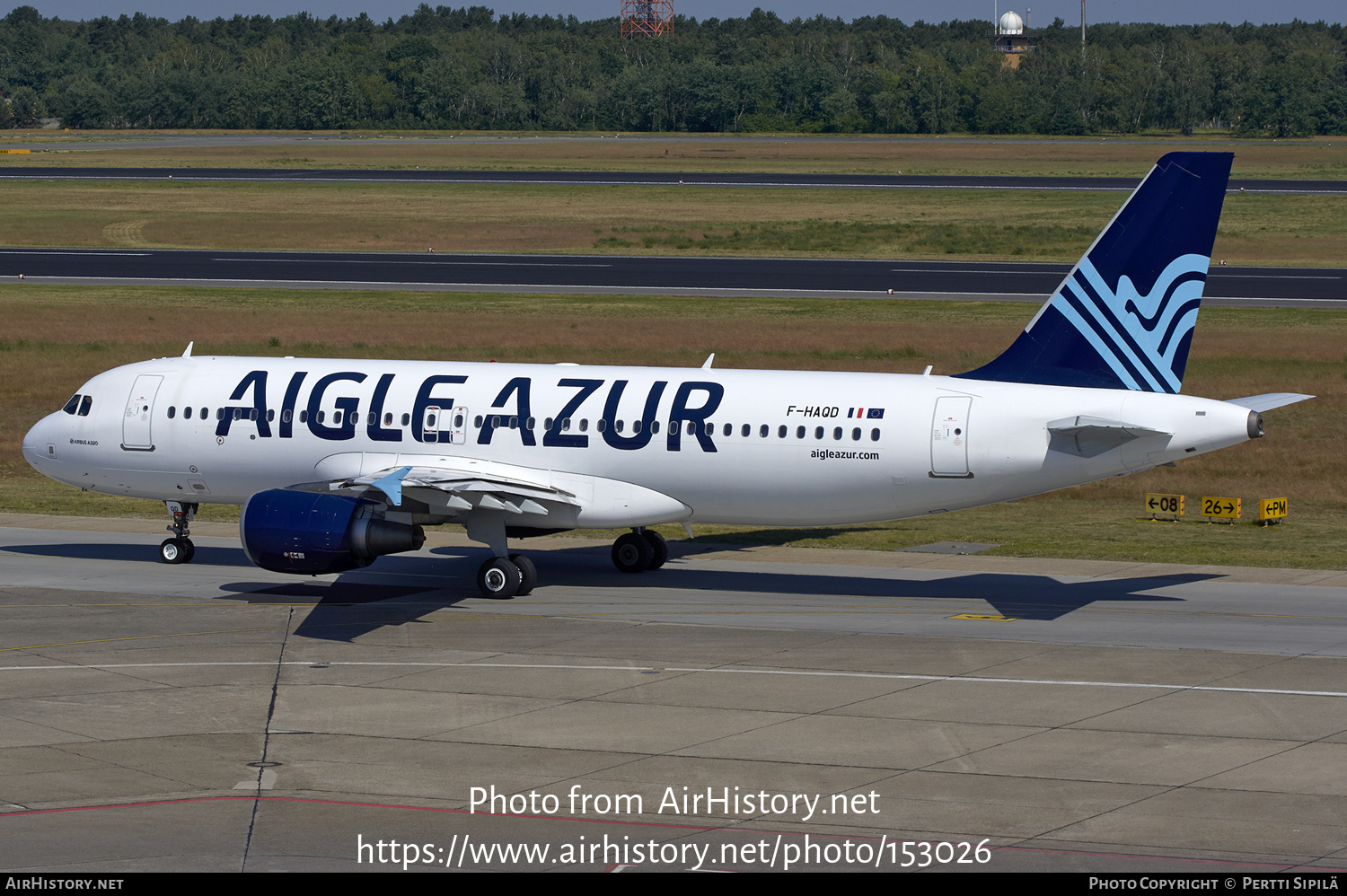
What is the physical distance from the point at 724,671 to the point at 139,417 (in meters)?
16.9

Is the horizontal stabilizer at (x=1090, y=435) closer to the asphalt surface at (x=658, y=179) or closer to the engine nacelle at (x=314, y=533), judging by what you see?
the engine nacelle at (x=314, y=533)

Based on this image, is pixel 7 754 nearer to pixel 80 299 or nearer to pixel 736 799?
pixel 736 799

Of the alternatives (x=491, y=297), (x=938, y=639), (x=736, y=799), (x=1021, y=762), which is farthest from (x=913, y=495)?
(x=491, y=297)

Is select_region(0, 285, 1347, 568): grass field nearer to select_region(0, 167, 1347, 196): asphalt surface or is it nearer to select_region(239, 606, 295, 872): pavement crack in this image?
select_region(239, 606, 295, 872): pavement crack

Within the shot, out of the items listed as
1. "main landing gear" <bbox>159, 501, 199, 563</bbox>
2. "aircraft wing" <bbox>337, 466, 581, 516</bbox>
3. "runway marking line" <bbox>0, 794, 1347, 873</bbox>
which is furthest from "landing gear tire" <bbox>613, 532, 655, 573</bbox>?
"runway marking line" <bbox>0, 794, 1347, 873</bbox>

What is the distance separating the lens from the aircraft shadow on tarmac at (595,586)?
32375mm

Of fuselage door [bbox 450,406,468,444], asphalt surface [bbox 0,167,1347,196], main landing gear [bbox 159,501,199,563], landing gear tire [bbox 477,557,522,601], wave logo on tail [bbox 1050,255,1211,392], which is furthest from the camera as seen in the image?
asphalt surface [bbox 0,167,1347,196]

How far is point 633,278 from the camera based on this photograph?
93750 mm

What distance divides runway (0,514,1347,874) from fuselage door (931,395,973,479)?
301cm

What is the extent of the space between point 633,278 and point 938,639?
6617 cm

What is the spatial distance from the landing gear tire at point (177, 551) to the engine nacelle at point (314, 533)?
7463 millimetres

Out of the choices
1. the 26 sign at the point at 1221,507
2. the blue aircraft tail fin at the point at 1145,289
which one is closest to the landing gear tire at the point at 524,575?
the blue aircraft tail fin at the point at 1145,289

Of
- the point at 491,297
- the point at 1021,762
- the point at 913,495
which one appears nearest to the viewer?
the point at 1021,762

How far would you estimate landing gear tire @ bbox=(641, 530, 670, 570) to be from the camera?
36719 mm
